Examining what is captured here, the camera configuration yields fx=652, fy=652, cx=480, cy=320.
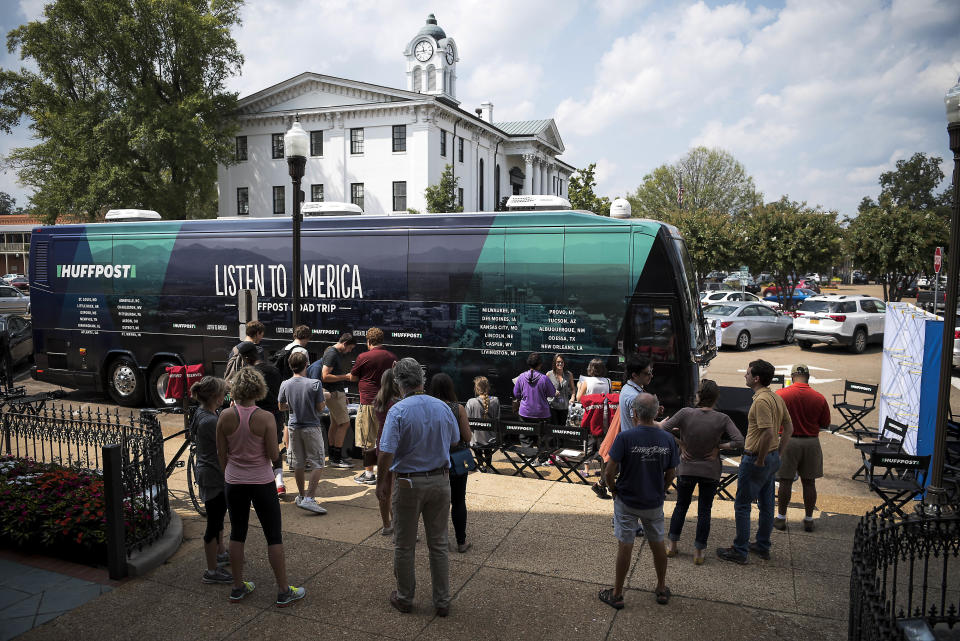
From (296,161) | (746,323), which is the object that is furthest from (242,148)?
(296,161)

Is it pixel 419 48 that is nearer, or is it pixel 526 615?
pixel 526 615

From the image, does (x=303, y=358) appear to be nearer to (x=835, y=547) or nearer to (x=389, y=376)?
(x=389, y=376)

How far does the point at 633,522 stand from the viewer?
4.90 m

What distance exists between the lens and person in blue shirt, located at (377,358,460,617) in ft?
15.3

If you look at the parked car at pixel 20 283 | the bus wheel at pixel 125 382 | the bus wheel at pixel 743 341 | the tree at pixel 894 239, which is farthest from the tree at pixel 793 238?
the parked car at pixel 20 283

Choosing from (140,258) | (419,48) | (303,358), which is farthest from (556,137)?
(303,358)

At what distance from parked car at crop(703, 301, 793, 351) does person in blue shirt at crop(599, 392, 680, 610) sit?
18.0 meters

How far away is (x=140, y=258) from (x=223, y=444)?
9478 mm

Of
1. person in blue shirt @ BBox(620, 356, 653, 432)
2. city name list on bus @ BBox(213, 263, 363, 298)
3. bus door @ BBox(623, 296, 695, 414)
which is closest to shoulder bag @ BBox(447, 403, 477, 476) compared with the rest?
person in blue shirt @ BBox(620, 356, 653, 432)

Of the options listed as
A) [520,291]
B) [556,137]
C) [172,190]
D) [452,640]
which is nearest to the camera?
[452,640]

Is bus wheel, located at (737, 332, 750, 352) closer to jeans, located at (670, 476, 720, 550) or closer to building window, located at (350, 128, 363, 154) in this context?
jeans, located at (670, 476, 720, 550)

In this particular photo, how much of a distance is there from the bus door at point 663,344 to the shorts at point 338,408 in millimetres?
4029

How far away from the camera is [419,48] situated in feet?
177

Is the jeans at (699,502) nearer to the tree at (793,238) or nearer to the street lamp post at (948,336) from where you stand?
the street lamp post at (948,336)
